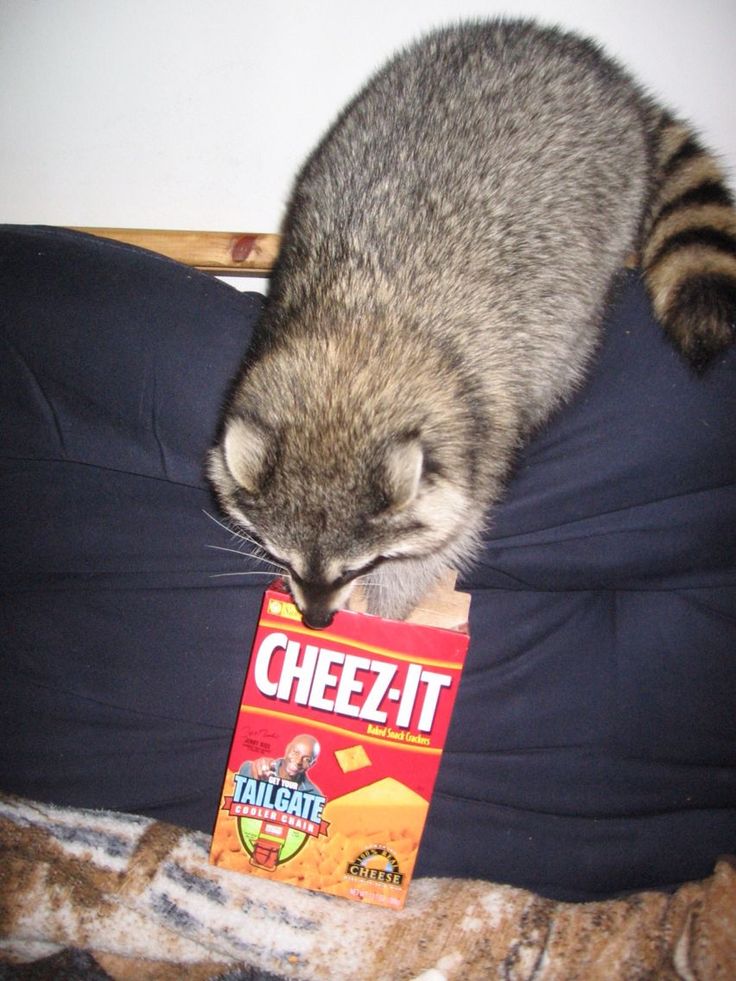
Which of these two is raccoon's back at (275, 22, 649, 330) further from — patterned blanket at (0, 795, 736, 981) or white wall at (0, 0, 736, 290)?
patterned blanket at (0, 795, 736, 981)

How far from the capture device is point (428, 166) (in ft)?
4.82

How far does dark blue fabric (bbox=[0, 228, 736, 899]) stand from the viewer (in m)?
1.47

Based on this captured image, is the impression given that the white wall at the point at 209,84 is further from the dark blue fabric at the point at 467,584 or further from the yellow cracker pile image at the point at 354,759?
the yellow cracker pile image at the point at 354,759

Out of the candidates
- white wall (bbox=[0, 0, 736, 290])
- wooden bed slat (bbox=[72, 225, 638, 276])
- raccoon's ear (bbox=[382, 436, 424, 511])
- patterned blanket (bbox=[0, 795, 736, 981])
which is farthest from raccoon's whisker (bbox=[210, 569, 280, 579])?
white wall (bbox=[0, 0, 736, 290])

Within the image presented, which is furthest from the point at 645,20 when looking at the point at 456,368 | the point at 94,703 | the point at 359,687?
the point at 94,703

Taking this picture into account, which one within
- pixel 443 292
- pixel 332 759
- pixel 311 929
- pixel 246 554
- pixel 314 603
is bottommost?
pixel 311 929

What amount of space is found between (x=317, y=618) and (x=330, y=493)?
238 mm


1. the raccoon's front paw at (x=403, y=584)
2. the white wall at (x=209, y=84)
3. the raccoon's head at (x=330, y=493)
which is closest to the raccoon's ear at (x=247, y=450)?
the raccoon's head at (x=330, y=493)

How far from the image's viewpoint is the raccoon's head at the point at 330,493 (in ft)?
3.96

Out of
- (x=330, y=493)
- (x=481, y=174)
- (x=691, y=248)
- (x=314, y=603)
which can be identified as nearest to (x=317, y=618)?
(x=314, y=603)

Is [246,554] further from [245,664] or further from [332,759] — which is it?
[332,759]

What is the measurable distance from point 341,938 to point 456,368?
42.9 inches

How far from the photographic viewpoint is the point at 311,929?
1375mm

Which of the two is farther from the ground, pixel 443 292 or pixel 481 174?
pixel 481 174
